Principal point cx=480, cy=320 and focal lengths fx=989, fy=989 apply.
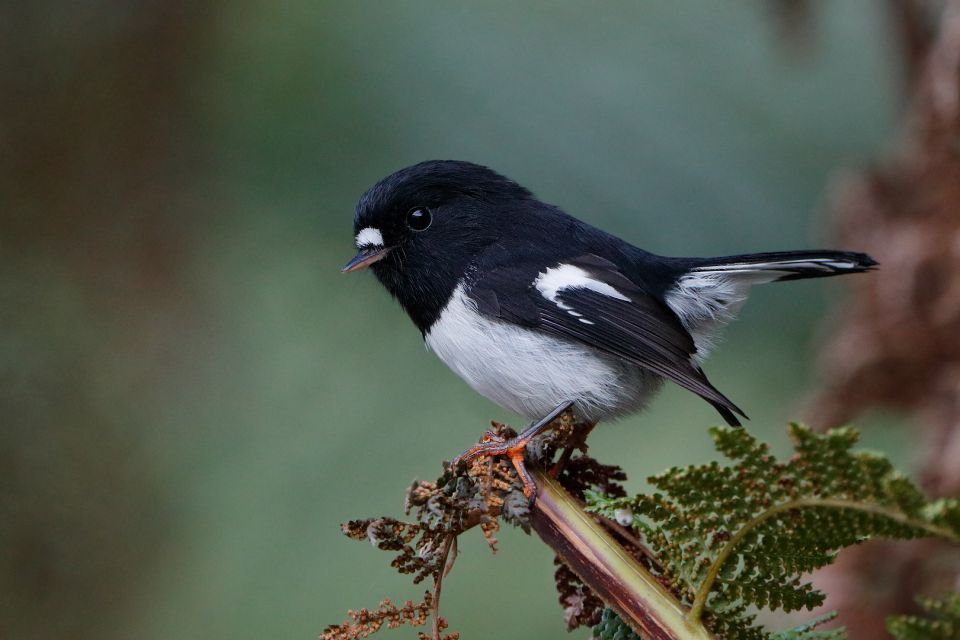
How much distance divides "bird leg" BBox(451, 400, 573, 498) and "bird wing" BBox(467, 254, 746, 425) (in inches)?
6.2

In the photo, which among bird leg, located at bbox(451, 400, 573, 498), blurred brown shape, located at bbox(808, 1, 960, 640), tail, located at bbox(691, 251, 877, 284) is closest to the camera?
bird leg, located at bbox(451, 400, 573, 498)

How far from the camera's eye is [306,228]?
2.72 metres

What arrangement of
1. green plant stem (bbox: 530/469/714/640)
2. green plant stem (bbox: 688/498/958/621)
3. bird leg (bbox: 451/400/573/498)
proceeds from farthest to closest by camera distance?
bird leg (bbox: 451/400/573/498)
green plant stem (bbox: 530/469/714/640)
green plant stem (bbox: 688/498/958/621)

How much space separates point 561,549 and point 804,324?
2232mm

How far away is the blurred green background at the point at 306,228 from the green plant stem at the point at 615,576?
5.41 ft

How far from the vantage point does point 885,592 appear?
5.20 ft

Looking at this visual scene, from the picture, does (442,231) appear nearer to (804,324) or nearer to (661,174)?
(661,174)

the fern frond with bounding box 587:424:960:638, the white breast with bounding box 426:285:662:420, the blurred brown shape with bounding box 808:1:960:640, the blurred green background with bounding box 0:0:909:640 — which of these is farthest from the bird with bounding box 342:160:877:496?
the blurred green background with bounding box 0:0:909:640

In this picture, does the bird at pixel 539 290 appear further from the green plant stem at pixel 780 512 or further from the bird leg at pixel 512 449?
the green plant stem at pixel 780 512

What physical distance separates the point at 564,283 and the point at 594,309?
70 millimetres

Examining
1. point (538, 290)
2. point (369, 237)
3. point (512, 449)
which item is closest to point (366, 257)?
point (369, 237)

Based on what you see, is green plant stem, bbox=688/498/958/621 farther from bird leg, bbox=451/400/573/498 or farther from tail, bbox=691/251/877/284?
tail, bbox=691/251/877/284

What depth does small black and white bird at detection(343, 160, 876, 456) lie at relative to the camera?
1.28 metres

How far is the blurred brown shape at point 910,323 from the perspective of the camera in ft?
5.16
